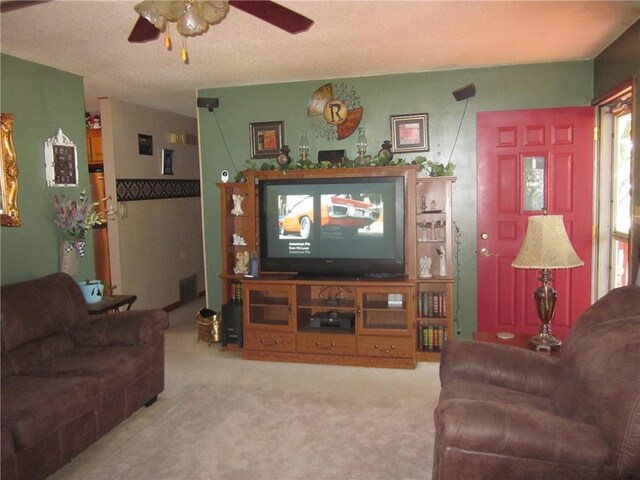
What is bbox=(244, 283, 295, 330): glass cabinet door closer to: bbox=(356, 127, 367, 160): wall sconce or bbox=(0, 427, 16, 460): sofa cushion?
bbox=(356, 127, 367, 160): wall sconce

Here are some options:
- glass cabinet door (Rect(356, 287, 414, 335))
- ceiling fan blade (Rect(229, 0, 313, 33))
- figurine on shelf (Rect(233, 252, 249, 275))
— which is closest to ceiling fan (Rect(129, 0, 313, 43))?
ceiling fan blade (Rect(229, 0, 313, 33))

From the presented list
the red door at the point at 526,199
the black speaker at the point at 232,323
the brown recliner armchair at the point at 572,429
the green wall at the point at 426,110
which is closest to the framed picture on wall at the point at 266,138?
the green wall at the point at 426,110

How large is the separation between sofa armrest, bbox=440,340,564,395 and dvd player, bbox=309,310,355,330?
170cm

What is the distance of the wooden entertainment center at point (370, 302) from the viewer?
4.24 metres

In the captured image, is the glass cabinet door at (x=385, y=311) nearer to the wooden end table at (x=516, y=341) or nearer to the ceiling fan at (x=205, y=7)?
the wooden end table at (x=516, y=341)

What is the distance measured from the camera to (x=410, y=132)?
15.1 feet

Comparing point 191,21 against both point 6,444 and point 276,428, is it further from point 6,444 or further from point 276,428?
point 276,428

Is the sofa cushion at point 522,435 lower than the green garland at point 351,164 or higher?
lower

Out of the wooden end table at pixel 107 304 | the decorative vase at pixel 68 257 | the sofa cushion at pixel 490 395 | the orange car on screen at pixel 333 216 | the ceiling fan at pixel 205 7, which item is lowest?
the sofa cushion at pixel 490 395

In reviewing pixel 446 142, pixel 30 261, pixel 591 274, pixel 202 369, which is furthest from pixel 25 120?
pixel 591 274

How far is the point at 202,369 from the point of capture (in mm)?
4281

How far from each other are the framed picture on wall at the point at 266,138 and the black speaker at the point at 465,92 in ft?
5.18

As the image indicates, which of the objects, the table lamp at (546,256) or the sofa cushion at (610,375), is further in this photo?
the table lamp at (546,256)

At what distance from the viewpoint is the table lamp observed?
9.53ft
